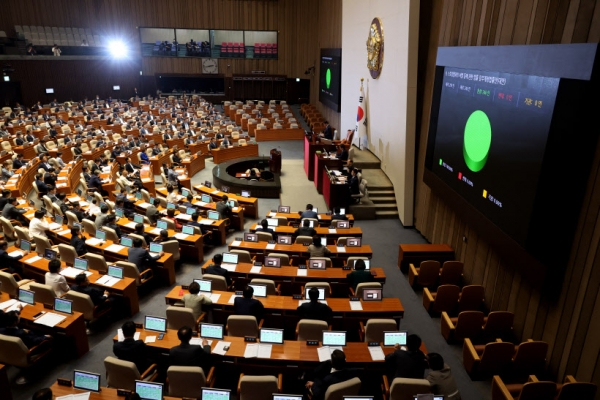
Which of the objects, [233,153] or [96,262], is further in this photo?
[233,153]

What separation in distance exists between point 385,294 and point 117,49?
94.1 feet

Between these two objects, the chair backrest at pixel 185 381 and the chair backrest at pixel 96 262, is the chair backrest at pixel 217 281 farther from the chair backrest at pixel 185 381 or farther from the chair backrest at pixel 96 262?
the chair backrest at pixel 185 381

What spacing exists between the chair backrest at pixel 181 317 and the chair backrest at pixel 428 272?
4.42m

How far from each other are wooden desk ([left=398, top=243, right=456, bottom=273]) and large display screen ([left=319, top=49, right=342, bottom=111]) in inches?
532

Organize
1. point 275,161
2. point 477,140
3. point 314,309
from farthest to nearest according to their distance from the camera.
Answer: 1. point 275,161
2. point 477,140
3. point 314,309

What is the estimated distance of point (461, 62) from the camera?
26.7ft

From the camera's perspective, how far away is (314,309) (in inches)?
253

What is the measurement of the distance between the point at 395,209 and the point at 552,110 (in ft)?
24.2

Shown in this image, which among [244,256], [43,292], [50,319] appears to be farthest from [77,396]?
[244,256]

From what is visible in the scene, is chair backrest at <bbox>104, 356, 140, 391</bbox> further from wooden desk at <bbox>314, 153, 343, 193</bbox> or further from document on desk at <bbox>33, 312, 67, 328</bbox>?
wooden desk at <bbox>314, 153, 343, 193</bbox>

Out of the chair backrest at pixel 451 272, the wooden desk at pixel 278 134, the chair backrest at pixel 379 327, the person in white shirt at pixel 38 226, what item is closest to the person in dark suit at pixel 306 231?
the chair backrest at pixel 451 272

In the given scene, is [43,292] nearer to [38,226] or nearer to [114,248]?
[114,248]

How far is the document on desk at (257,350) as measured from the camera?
553cm

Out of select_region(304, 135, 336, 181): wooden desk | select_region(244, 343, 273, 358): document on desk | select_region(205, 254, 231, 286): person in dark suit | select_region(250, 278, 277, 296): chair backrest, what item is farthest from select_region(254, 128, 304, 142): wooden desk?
select_region(244, 343, 273, 358): document on desk
